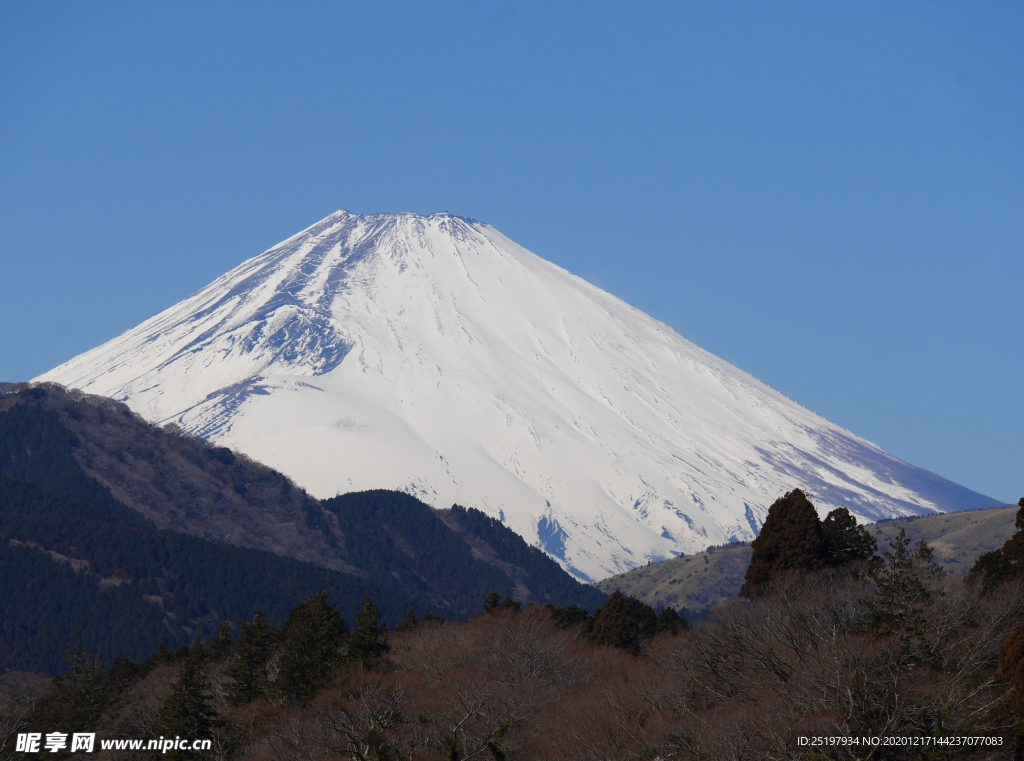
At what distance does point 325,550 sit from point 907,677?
128967 millimetres

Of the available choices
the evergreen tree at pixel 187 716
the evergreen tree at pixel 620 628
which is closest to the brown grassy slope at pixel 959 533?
the evergreen tree at pixel 620 628

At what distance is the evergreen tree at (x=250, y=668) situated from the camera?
135ft

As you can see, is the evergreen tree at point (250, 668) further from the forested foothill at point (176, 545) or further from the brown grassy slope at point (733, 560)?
the brown grassy slope at point (733, 560)

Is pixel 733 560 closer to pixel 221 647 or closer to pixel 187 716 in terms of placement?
pixel 221 647

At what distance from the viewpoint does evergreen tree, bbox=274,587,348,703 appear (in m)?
40.4

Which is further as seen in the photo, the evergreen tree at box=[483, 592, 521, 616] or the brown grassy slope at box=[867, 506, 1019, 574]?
the brown grassy slope at box=[867, 506, 1019, 574]

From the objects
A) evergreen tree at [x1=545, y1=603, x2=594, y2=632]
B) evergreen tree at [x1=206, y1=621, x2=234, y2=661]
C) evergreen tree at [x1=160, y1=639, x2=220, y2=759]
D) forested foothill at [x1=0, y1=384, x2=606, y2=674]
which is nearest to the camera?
evergreen tree at [x1=160, y1=639, x2=220, y2=759]

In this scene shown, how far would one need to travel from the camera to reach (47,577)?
100250 millimetres

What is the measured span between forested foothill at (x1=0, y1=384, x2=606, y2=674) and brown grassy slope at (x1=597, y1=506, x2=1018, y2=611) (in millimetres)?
16695

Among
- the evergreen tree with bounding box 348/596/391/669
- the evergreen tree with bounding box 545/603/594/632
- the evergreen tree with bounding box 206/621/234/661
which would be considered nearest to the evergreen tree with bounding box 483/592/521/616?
the evergreen tree with bounding box 545/603/594/632

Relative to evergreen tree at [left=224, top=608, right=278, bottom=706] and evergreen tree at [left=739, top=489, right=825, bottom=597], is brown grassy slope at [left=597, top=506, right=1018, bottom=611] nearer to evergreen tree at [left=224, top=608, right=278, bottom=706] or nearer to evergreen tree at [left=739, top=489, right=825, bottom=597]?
evergreen tree at [left=739, top=489, right=825, bottom=597]

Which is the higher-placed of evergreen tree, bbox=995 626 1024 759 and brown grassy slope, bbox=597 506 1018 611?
brown grassy slope, bbox=597 506 1018 611

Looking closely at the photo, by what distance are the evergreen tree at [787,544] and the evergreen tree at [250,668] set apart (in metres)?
20.3

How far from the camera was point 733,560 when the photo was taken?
173625mm
